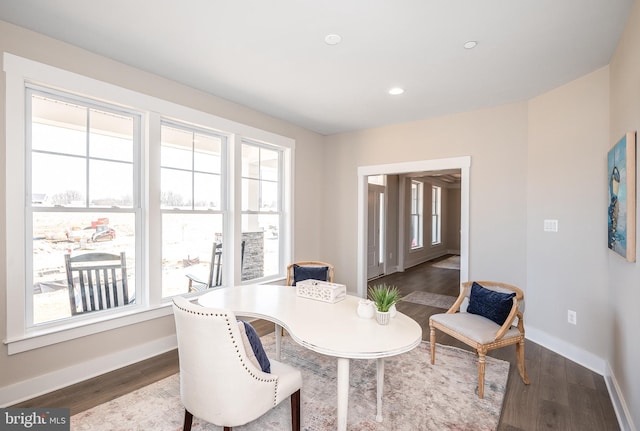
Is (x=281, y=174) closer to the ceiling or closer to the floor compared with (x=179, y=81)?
closer to the floor

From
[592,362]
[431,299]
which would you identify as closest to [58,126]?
[592,362]

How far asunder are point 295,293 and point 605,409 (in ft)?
7.78

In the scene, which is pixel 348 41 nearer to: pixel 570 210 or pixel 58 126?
pixel 58 126

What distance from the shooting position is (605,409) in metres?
2.20

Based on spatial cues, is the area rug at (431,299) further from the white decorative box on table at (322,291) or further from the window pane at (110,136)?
the window pane at (110,136)

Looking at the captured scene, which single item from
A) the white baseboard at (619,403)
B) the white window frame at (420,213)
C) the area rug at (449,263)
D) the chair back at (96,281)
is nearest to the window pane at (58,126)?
the chair back at (96,281)

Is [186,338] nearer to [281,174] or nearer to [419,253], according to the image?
[281,174]

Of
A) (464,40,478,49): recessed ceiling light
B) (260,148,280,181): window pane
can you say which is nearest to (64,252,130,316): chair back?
(260,148,280,181): window pane

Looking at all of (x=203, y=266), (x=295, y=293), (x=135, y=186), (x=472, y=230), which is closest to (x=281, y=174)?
(x=203, y=266)

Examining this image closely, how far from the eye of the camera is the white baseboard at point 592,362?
6.59ft

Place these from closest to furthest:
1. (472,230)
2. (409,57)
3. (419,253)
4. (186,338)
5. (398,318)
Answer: (186,338), (398,318), (409,57), (472,230), (419,253)

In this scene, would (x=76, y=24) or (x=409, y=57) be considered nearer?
(x=76, y=24)

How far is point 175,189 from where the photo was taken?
3.27 metres

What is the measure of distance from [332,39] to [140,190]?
86.8 inches
